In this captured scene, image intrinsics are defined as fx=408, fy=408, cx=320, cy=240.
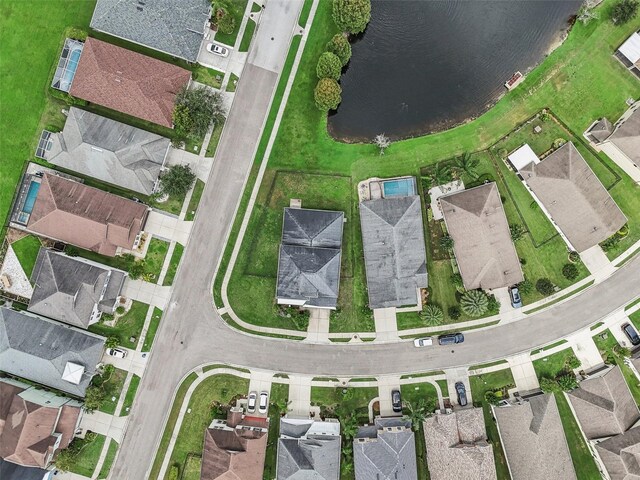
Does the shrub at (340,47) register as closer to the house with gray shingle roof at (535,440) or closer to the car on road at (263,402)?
the car on road at (263,402)

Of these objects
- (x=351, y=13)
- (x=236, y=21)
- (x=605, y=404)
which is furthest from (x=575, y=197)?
(x=236, y=21)

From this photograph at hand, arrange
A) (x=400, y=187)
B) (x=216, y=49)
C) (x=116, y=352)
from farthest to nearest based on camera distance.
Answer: (x=116, y=352)
(x=400, y=187)
(x=216, y=49)

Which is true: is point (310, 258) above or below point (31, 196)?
below

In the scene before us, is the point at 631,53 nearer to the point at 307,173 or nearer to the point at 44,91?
the point at 307,173

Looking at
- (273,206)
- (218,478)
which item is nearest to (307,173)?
(273,206)

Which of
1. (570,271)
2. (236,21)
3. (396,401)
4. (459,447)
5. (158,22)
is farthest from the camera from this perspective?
(396,401)

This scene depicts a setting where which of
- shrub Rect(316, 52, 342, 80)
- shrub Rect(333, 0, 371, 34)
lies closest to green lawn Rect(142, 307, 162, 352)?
shrub Rect(316, 52, 342, 80)

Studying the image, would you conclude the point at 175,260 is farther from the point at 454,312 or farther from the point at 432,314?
the point at 454,312

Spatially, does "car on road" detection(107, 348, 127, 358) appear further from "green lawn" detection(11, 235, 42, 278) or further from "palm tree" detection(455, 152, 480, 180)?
"palm tree" detection(455, 152, 480, 180)
